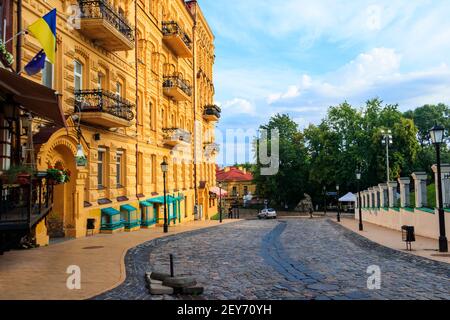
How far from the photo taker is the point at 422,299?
7363mm

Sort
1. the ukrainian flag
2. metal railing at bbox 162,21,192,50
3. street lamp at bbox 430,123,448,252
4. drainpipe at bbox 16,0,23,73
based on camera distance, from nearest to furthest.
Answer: the ukrainian flag < drainpipe at bbox 16,0,23,73 < street lamp at bbox 430,123,448,252 < metal railing at bbox 162,21,192,50

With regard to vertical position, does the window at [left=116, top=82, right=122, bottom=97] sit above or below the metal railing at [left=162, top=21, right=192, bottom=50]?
below

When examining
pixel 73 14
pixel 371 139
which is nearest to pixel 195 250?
pixel 73 14

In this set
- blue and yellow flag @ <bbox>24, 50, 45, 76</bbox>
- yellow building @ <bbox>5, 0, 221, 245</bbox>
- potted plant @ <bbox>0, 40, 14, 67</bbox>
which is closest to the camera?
potted plant @ <bbox>0, 40, 14, 67</bbox>

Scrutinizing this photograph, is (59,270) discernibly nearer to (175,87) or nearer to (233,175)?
(175,87)

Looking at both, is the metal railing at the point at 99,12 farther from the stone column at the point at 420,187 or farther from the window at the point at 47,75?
the stone column at the point at 420,187

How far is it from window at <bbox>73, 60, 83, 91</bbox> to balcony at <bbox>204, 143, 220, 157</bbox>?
77.5ft

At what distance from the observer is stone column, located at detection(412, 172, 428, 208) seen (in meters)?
18.2

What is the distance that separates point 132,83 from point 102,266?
14392 millimetres

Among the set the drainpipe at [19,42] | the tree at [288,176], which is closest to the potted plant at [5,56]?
the drainpipe at [19,42]

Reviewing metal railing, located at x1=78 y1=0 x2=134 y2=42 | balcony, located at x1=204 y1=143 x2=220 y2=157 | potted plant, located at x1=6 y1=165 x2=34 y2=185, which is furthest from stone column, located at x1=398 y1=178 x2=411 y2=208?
balcony, located at x1=204 y1=143 x2=220 y2=157

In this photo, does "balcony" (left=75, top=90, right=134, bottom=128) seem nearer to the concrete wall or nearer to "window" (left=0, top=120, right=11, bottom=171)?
"window" (left=0, top=120, right=11, bottom=171)

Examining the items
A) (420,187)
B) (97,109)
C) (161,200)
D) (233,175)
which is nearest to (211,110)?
(161,200)

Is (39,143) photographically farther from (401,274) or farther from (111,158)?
(401,274)
